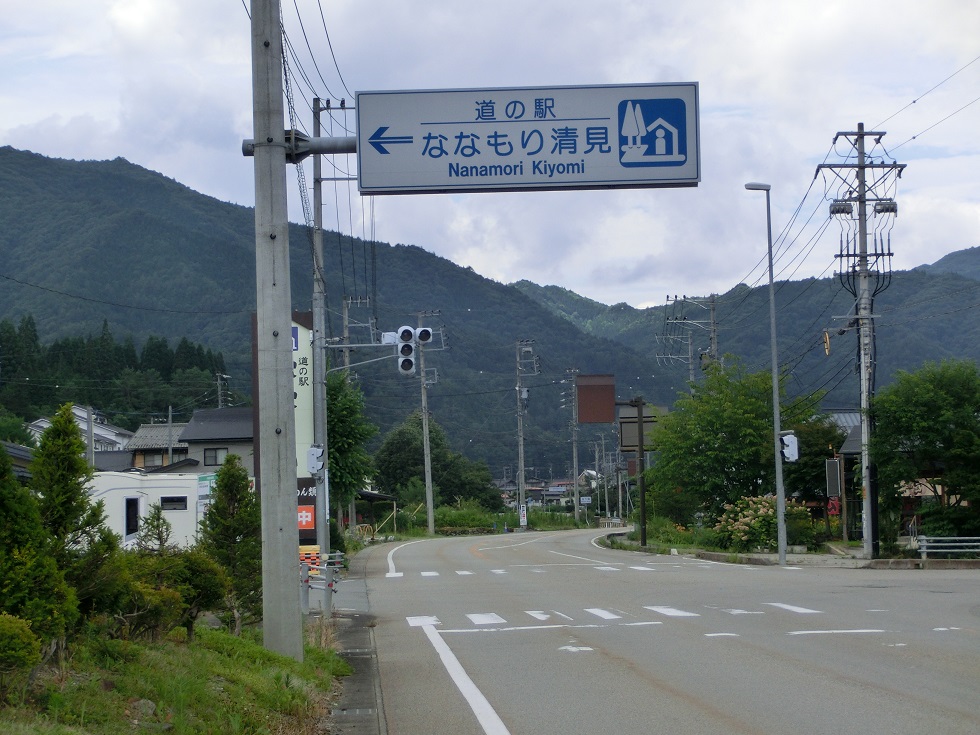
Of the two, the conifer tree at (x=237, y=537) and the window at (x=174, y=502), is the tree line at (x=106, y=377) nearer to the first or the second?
the window at (x=174, y=502)

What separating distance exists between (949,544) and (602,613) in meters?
16.5

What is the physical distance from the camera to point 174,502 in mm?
32094

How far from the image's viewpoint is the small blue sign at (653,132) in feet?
33.8

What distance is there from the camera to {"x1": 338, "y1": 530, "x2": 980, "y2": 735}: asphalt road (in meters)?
8.94

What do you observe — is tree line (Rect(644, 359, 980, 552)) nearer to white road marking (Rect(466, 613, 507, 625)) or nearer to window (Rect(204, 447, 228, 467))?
white road marking (Rect(466, 613, 507, 625))

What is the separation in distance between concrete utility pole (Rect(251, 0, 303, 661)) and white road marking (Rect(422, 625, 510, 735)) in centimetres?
172

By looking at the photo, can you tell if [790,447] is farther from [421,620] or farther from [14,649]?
[14,649]

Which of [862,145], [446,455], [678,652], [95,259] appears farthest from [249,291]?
[678,652]

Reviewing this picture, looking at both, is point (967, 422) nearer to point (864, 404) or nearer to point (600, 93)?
point (864, 404)

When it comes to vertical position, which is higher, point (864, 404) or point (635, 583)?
point (864, 404)

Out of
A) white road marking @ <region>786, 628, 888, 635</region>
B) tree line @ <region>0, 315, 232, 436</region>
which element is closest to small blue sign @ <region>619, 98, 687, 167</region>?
white road marking @ <region>786, 628, 888, 635</region>

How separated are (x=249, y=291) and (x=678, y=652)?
584 ft

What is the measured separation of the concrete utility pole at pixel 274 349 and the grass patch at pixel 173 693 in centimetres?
47

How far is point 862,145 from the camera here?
32.8m
